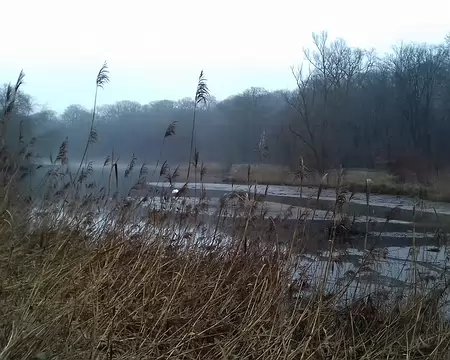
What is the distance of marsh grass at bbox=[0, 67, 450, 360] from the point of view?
348cm

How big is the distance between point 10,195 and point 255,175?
115 inches

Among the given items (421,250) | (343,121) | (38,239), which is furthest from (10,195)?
(343,121)

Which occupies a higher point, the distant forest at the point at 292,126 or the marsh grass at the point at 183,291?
the distant forest at the point at 292,126

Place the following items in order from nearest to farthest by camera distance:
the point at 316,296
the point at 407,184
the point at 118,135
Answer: the point at 316,296
the point at 407,184
the point at 118,135

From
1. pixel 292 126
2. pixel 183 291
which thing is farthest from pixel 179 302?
pixel 292 126

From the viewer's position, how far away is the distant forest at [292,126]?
776 cm

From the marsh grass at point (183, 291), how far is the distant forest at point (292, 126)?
1.26 meters

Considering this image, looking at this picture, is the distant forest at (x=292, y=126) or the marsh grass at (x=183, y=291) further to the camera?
the distant forest at (x=292, y=126)

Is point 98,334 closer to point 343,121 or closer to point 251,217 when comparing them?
point 251,217

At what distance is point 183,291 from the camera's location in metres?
4.47

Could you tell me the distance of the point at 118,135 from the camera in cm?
915

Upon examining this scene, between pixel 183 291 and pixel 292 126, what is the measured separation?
7.63 metres

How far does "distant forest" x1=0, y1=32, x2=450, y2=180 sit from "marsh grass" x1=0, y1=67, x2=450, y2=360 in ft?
4.13

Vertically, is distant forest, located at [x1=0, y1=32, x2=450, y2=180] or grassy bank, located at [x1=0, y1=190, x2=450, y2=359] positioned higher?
distant forest, located at [x1=0, y1=32, x2=450, y2=180]
